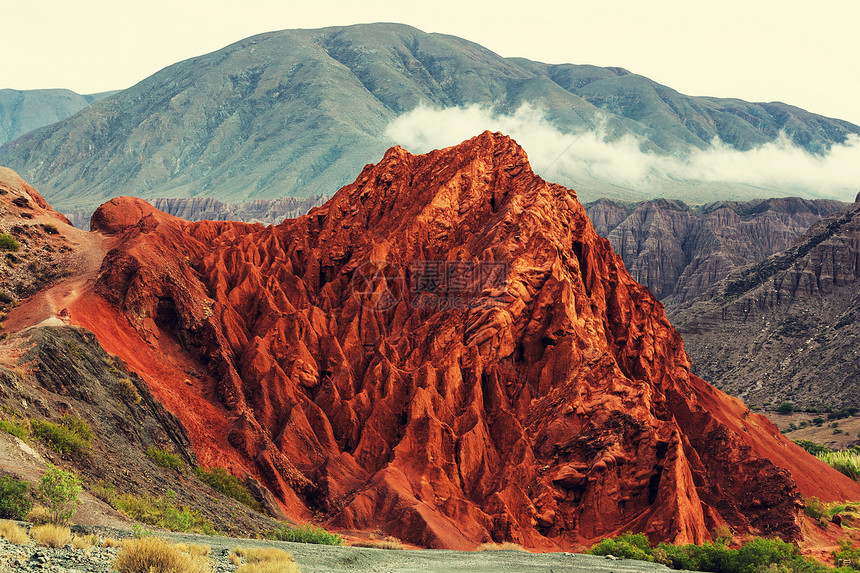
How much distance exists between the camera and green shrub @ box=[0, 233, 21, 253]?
66375 mm

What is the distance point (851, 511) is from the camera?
68.1 metres

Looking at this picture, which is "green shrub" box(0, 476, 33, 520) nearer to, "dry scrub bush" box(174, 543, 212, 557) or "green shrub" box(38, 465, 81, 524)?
"green shrub" box(38, 465, 81, 524)

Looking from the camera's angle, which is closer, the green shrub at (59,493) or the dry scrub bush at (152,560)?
the dry scrub bush at (152,560)

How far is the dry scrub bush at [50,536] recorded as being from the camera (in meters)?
26.6

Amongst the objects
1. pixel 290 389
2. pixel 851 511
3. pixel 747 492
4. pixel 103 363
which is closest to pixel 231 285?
pixel 290 389

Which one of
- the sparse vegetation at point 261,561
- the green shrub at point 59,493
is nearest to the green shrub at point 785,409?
the sparse vegetation at point 261,561

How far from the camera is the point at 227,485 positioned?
5281 centimetres

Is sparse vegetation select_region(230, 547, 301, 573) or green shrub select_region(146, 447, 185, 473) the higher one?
sparse vegetation select_region(230, 547, 301, 573)

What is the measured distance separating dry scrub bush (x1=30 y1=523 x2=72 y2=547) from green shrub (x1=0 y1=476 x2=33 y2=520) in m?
3.91

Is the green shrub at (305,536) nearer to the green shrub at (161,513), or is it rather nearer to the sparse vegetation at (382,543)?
the sparse vegetation at (382,543)

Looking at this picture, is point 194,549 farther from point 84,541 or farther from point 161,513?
point 161,513

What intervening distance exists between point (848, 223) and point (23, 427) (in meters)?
167

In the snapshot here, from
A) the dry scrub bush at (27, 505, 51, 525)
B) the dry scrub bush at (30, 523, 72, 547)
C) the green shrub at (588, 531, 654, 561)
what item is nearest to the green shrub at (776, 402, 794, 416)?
the green shrub at (588, 531, 654, 561)

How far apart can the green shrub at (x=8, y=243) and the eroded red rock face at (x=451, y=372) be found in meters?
7.30
